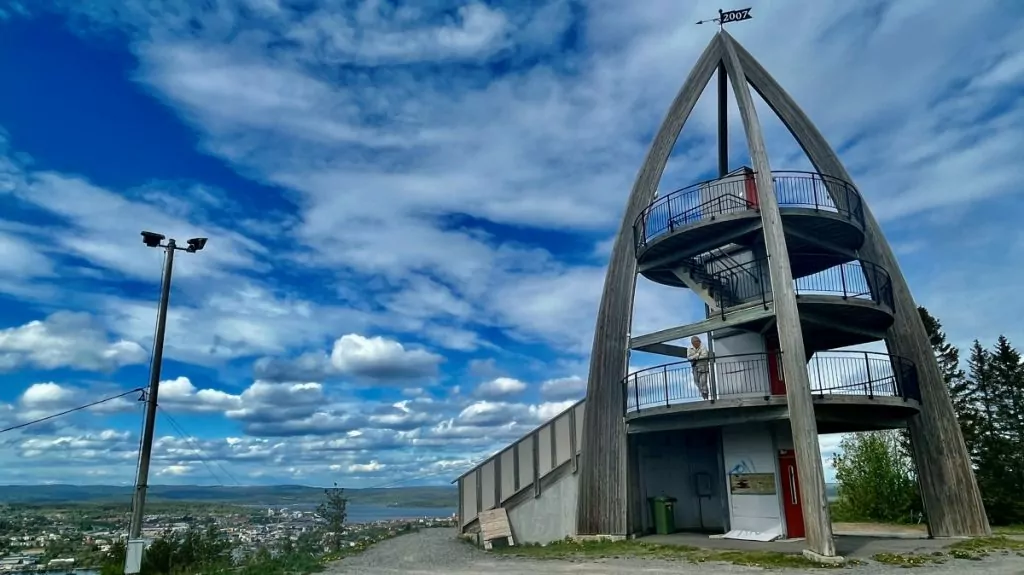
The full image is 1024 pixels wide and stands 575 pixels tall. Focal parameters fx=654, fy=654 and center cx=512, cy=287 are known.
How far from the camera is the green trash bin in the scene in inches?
779

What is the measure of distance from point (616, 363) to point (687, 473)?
5.21 meters

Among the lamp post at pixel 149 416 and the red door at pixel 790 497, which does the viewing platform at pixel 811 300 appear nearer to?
the red door at pixel 790 497

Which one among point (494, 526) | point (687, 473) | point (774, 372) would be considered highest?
point (774, 372)

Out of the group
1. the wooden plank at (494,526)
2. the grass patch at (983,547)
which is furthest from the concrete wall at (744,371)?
the wooden plank at (494,526)

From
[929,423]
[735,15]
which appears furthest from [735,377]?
[735,15]

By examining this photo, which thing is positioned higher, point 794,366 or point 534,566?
point 794,366

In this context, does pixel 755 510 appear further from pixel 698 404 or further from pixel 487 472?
pixel 487 472

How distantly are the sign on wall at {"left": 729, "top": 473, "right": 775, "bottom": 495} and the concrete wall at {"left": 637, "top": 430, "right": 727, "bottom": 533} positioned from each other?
2195mm

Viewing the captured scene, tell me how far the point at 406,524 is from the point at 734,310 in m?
15.1

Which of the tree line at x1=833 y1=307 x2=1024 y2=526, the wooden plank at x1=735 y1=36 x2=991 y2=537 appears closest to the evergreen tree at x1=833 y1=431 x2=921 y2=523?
the tree line at x1=833 y1=307 x2=1024 y2=526

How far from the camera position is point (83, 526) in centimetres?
1508

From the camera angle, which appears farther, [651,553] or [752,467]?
[752,467]

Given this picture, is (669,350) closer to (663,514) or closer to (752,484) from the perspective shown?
(752,484)

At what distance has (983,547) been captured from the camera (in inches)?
592
